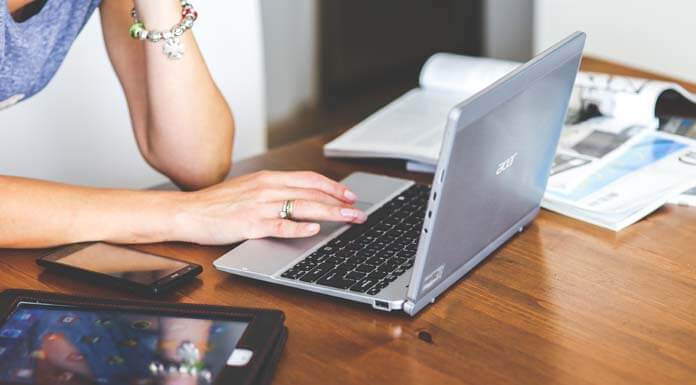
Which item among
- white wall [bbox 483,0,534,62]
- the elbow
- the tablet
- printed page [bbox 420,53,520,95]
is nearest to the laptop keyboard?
the tablet

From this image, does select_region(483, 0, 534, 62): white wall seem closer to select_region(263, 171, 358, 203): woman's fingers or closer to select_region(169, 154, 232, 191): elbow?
select_region(169, 154, 232, 191): elbow

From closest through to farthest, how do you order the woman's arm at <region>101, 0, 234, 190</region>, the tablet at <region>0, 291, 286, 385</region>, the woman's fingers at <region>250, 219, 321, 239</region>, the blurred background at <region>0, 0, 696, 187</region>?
1. the tablet at <region>0, 291, 286, 385</region>
2. the woman's fingers at <region>250, 219, 321, 239</region>
3. the woman's arm at <region>101, 0, 234, 190</region>
4. the blurred background at <region>0, 0, 696, 187</region>

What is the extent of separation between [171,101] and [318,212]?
1.14 ft

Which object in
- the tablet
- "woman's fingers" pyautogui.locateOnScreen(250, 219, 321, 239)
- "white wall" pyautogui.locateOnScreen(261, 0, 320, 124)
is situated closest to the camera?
the tablet

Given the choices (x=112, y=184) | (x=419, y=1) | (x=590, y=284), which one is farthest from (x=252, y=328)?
(x=419, y=1)

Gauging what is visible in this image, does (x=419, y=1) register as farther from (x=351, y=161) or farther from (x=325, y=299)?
(x=325, y=299)

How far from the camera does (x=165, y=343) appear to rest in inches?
32.2

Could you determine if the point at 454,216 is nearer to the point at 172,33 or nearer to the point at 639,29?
the point at 172,33

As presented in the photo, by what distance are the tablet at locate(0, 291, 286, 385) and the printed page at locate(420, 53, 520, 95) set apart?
0.77 meters

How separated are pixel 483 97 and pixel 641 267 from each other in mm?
313

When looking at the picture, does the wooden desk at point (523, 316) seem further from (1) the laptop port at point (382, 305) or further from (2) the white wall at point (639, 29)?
(2) the white wall at point (639, 29)

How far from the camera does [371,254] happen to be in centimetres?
100

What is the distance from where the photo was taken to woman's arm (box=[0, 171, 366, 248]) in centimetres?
106

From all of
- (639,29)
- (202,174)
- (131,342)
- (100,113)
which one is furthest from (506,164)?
(639,29)
